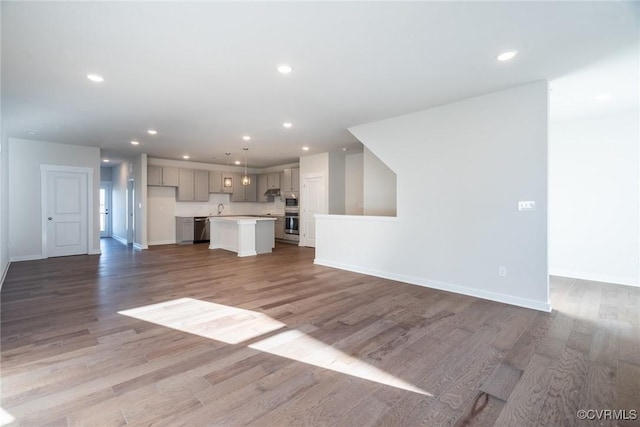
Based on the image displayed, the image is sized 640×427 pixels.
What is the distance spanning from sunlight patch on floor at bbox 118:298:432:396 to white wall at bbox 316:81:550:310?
2.37 meters

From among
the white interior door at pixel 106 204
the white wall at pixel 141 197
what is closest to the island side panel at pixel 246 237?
the white wall at pixel 141 197

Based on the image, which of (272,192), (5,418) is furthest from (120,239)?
(5,418)

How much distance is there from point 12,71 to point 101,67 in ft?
3.29

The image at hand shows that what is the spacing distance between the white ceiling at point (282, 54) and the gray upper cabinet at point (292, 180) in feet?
14.3

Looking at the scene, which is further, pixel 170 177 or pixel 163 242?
pixel 163 242

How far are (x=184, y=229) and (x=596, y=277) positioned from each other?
964 cm

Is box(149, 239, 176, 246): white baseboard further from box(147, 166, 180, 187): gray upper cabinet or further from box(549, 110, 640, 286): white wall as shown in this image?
box(549, 110, 640, 286): white wall

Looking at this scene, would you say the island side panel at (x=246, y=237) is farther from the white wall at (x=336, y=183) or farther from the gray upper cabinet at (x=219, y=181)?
the gray upper cabinet at (x=219, y=181)

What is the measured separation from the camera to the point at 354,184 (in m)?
8.12

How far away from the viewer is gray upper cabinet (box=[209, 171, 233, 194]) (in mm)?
9666

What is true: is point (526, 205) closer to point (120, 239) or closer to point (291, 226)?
point (291, 226)

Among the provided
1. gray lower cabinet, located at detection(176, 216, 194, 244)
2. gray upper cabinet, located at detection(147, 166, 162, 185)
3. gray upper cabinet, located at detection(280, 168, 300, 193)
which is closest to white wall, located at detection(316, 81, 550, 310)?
gray upper cabinet, located at detection(280, 168, 300, 193)

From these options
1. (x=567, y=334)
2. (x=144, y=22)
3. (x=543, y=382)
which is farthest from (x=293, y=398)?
(x=144, y=22)

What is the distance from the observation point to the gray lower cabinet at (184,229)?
9.02 m
